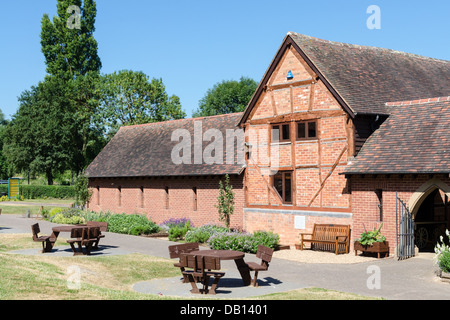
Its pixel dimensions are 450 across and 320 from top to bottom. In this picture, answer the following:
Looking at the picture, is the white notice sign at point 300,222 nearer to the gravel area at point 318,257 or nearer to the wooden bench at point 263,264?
the gravel area at point 318,257

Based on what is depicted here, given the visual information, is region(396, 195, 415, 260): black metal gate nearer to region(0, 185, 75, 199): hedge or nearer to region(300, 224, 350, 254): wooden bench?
region(300, 224, 350, 254): wooden bench

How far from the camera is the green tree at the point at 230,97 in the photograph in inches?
2985

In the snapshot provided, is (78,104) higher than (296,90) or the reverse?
higher

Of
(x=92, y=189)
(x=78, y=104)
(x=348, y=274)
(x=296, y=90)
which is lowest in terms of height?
(x=348, y=274)

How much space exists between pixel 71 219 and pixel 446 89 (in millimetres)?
22619

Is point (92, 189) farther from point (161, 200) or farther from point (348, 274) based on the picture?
point (348, 274)

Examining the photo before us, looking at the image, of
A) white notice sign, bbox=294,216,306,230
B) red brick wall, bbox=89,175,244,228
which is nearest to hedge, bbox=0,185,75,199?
red brick wall, bbox=89,175,244,228

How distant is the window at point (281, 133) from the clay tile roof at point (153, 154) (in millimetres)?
2663

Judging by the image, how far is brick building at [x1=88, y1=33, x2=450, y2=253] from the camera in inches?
795

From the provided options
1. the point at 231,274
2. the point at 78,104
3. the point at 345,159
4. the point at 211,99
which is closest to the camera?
the point at 231,274

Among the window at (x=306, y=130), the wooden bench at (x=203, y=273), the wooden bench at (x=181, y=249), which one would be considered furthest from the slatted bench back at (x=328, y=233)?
the wooden bench at (x=203, y=273)
